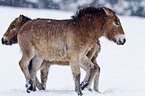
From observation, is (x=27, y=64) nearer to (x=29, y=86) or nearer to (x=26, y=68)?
(x=26, y=68)

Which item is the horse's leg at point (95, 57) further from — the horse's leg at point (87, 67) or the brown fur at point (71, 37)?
the brown fur at point (71, 37)

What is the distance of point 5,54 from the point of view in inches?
645

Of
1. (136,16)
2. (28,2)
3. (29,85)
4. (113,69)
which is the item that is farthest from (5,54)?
(136,16)

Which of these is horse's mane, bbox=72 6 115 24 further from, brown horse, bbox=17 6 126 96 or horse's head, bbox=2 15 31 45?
horse's head, bbox=2 15 31 45

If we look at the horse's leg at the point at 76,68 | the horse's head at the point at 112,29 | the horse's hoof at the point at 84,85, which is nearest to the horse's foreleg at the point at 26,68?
the horse's leg at the point at 76,68

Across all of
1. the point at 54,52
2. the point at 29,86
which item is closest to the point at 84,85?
the point at 54,52

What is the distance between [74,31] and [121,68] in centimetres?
740

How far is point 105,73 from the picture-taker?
13031 millimetres

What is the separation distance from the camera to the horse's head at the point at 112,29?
730cm

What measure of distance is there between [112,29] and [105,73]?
19.4 feet

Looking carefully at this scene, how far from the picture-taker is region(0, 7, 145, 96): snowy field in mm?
8070

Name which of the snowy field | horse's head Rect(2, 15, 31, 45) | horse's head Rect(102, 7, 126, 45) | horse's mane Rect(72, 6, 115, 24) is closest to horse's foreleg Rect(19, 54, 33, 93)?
the snowy field

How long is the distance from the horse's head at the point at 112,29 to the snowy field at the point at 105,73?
0.33 meters

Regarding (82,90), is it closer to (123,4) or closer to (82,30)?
(82,30)
